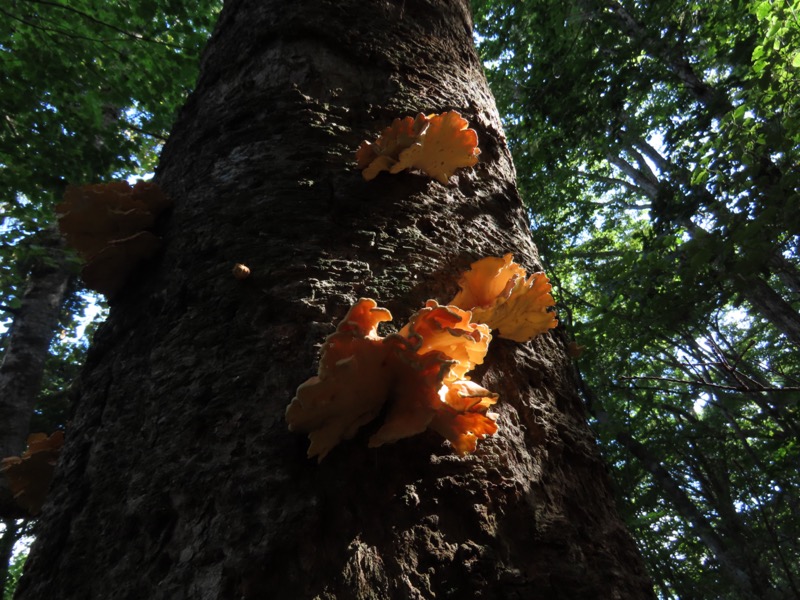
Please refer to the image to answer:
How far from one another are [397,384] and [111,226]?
1169mm

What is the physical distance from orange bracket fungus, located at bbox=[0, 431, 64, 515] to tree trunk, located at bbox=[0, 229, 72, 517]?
13.4ft

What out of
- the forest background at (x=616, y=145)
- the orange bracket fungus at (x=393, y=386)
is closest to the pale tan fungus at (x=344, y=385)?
the orange bracket fungus at (x=393, y=386)

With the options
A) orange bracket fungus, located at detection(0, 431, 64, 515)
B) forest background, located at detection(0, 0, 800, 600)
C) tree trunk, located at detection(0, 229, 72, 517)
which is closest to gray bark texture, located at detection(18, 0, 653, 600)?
orange bracket fungus, located at detection(0, 431, 64, 515)

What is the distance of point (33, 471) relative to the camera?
1642 millimetres

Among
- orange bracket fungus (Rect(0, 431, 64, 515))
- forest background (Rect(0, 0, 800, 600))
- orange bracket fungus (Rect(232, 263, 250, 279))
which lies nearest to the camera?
orange bracket fungus (Rect(232, 263, 250, 279))

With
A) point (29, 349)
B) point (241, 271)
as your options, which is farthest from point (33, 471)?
point (29, 349)

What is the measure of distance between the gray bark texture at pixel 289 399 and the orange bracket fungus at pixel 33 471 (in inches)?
16.0

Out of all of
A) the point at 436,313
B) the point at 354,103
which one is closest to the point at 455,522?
the point at 436,313

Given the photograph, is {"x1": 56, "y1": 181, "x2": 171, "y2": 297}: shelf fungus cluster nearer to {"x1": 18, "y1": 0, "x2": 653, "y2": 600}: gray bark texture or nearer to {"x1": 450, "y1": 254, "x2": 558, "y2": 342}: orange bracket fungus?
{"x1": 18, "y1": 0, "x2": 653, "y2": 600}: gray bark texture

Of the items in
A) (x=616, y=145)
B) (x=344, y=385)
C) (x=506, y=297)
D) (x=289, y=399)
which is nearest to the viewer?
(x=344, y=385)

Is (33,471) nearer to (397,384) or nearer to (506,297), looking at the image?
(397,384)

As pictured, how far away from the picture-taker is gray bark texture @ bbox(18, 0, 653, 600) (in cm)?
86

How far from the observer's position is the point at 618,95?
24.8 feet

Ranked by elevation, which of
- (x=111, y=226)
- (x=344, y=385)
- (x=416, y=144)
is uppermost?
(x=111, y=226)
